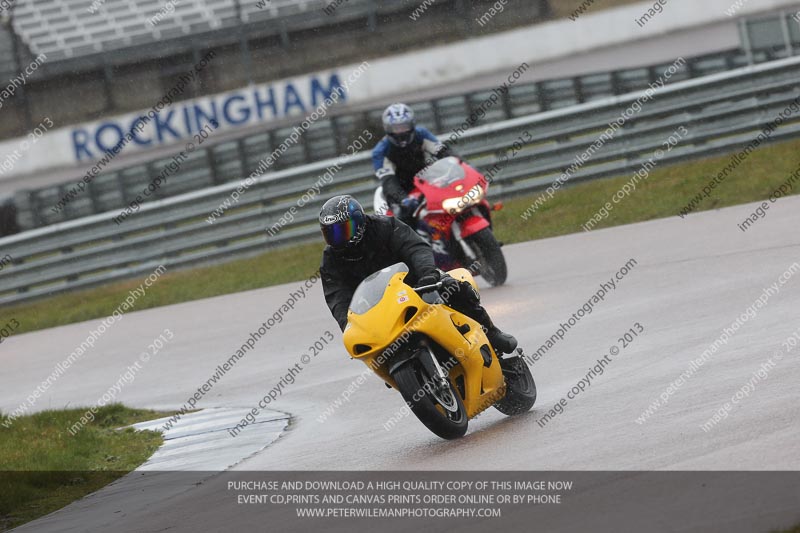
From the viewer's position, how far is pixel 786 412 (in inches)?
276

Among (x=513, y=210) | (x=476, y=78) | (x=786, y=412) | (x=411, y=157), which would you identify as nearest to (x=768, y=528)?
(x=786, y=412)

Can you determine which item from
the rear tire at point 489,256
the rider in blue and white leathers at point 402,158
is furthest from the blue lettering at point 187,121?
the rear tire at point 489,256

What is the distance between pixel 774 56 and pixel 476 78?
336 inches

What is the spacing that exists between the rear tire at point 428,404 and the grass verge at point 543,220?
10223 mm

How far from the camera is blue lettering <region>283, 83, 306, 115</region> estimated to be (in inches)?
1180

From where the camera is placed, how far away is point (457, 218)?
14328 mm

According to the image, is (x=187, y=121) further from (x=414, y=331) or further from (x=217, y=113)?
(x=414, y=331)

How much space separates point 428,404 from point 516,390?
42.3 inches

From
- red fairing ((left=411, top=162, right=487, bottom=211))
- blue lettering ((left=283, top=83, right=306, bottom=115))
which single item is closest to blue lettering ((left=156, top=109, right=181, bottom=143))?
blue lettering ((left=283, top=83, right=306, bottom=115))

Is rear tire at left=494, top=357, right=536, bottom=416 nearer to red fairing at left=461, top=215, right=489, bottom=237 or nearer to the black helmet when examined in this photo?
the black helmet

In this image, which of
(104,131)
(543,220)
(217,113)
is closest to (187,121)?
(217,113)

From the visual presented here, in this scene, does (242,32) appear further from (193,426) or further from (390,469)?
(390,469)

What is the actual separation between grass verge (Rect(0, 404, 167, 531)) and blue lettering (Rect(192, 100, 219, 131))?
1824 cm

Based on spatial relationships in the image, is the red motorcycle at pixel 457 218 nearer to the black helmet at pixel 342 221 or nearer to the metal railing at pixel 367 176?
the black helmet at pixel 342 221
